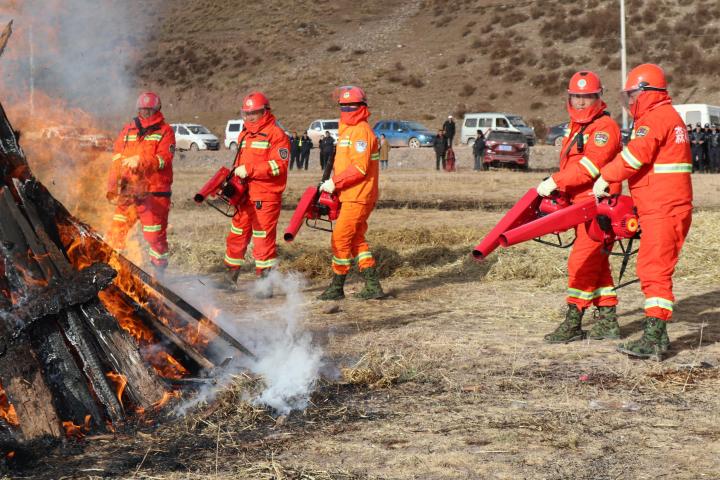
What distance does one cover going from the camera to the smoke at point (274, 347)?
568 cm

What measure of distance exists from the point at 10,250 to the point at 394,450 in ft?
8.35

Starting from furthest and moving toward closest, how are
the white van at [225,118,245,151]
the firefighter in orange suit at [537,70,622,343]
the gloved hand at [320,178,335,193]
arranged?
the white van at [225,118,245,151] < the gloved hand at [320,178,335,193] < the firefighter in orange suit at [537,70,622,343]

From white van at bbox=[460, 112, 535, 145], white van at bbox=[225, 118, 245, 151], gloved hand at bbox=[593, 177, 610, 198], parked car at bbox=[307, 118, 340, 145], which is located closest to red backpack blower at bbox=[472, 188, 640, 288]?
gloved hand at bbox=[593, 177, 610, 198]

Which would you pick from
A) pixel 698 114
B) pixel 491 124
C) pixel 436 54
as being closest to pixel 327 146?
pixel 491 124

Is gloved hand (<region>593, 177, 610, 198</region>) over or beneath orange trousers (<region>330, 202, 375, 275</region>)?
over

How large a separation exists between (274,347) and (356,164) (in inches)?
118

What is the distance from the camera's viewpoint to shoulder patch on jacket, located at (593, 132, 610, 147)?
290 inches

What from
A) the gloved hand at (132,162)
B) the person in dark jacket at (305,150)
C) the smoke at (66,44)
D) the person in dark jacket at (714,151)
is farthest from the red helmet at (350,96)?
the person in dark jacket at (305,150)

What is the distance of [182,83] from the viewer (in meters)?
38.2

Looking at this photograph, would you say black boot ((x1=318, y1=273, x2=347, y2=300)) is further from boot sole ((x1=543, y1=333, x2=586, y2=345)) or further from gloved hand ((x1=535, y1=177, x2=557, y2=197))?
gloved hand ((x1=535, y1=177, x2=557, y2=197))

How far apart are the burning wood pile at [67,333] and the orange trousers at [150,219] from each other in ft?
13.4

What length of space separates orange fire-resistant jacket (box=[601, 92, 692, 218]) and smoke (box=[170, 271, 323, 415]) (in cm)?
264

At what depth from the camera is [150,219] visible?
33.6 feet

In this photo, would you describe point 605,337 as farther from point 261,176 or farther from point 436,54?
point 436,54
